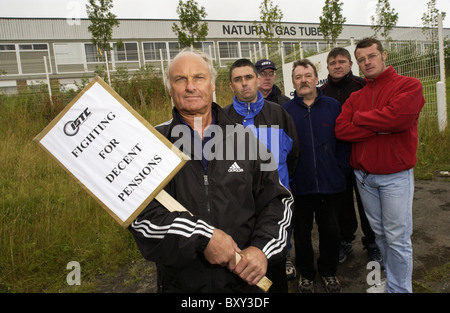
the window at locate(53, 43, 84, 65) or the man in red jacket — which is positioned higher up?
the window at locate(53, 43, 84, 65)

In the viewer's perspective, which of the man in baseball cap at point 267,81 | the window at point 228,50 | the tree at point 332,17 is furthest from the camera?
the window at point 228,50

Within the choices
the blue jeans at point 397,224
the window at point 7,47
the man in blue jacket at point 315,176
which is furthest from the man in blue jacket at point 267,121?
the window at point 7,47

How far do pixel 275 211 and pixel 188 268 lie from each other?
23.2 inches

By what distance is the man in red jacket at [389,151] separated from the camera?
8.45 feet

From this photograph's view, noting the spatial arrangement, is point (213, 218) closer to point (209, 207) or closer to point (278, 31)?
point (209, 207)

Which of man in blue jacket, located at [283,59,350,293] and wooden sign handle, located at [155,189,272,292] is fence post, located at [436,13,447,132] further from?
wooden sign handle, located at [155,189,272,292]

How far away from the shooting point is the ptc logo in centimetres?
156

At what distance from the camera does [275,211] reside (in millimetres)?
1820

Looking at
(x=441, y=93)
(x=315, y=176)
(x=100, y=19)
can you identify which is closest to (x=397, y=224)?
(x=315, y=176)

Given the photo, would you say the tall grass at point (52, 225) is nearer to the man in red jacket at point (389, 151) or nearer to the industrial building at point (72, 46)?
the man in red jacket at point (389, 151)

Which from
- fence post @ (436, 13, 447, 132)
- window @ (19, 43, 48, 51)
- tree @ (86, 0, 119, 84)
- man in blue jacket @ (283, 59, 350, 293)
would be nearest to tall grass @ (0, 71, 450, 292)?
fence post @ (436, 13, 447, 132)

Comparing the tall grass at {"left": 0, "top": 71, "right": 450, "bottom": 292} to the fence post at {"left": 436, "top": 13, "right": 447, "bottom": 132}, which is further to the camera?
the fence post at {"left": 436, "top": 13, "right": 447, "bottom": 132}

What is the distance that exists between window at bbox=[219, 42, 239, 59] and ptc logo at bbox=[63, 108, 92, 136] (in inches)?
1385

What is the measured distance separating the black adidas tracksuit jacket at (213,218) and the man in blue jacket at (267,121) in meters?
0.93
